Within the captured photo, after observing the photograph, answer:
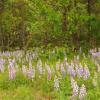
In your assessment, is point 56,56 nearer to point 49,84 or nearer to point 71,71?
point 71,71

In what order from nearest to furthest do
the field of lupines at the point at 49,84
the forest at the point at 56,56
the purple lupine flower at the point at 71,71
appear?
1. the field of lupines at the point at 49,84
2. the forest at the point at 56,56
3. the purple lupine flower at the point at 71,71

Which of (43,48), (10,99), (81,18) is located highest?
(81,18)

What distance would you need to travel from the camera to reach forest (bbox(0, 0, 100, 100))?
28.9 ft

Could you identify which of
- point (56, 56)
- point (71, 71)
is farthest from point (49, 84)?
point (56, 56)

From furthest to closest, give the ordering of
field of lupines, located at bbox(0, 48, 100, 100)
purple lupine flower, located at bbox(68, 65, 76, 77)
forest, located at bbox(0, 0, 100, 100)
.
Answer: purple lupine flower, located at bbox(68, 65, 76, 77) → forest, located at bbox(0, 0, 100, 100) → field of lupines, located at bbox(0, 48, 100, 100)

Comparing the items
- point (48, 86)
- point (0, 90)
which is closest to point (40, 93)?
point (48, 86)

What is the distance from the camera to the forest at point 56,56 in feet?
28.9

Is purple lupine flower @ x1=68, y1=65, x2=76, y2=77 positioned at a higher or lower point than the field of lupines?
higher

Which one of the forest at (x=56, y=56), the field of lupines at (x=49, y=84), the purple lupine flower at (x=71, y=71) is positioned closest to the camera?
the field of lupines at (x=49, y=84)

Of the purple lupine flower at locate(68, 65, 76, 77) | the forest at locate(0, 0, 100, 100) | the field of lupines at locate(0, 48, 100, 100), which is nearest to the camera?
the field of lupines at locate(0, 48, 100, 100)

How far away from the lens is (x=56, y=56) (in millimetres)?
14164

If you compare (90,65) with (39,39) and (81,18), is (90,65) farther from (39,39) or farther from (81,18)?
(39,39)

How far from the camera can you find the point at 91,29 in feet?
52.9

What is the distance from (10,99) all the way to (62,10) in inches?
302
